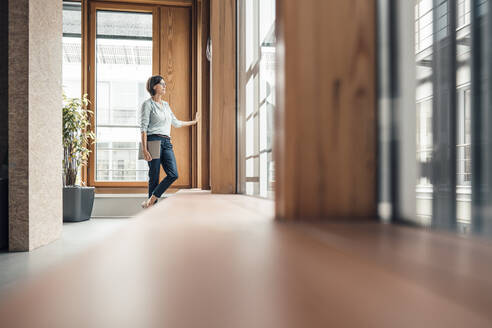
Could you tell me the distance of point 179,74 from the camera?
12.5ft

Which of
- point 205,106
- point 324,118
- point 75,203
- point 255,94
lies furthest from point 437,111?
point 75,203

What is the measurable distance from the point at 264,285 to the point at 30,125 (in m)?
2.12

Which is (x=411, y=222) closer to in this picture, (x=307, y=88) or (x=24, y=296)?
(x=307, y=88)

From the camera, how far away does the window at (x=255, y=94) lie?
1.22 m

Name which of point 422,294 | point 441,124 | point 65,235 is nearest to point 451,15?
point 441,124

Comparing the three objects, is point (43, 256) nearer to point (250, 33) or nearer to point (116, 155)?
point (250, 33)

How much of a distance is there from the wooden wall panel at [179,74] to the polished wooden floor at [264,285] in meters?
3.54

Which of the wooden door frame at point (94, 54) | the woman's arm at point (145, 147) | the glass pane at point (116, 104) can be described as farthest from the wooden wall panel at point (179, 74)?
the woman's arm at point (145, 147)

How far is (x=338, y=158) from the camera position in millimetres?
437

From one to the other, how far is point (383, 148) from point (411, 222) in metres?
0.10

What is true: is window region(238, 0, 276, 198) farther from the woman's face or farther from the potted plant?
the potted plant

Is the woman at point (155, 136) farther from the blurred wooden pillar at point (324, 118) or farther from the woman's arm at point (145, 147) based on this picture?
the blurred wooden pillar at point (324, 118)

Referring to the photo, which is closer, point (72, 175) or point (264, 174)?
point (264, 174)

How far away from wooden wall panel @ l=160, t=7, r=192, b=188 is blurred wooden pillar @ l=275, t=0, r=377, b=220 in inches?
134
